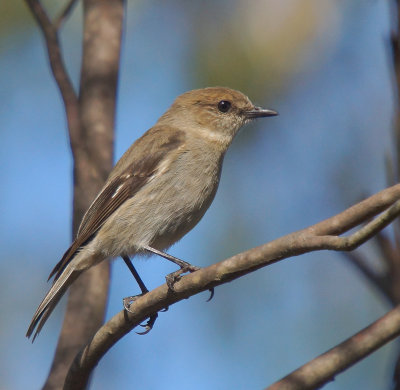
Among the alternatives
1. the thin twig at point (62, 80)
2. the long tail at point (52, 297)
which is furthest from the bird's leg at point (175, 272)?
the thin twig at point (62, 80)

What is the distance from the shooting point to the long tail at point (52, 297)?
12.9ft

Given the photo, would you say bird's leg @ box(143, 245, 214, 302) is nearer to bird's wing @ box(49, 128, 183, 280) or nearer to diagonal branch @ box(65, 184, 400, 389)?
diagonal branch @ box(65, 184, 400, 389)

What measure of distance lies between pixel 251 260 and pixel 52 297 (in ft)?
6.07

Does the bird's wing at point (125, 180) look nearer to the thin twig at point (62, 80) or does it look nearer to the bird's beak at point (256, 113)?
the thin twig at point (62, 80)

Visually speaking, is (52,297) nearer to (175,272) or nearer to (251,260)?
(175,272)

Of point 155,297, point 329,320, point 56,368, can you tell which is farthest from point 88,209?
point 329,320

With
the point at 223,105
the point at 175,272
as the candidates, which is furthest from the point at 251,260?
the point at 223,105

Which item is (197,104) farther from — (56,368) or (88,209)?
(56,368)

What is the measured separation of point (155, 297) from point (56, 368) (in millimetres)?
1141

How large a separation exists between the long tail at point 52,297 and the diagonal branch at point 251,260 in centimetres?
71

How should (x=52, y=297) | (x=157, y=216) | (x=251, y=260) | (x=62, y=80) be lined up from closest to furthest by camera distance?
(x=251, y=260) < (x=52, y=297) < (x=157, y=216) < (x=62, y=80)

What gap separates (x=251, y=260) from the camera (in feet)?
8.36

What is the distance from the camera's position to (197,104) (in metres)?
5.45

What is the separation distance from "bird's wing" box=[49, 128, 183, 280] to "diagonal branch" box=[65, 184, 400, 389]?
1139 millimetres
